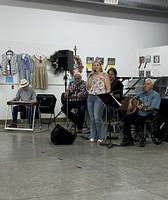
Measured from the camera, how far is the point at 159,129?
6469 millimetres

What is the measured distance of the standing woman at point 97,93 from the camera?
20.8 ft

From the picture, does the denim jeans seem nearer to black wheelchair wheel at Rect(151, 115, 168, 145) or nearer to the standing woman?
the standing woman

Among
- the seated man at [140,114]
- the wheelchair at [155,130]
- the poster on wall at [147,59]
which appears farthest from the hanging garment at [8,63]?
Result: the seated man at [140,114]

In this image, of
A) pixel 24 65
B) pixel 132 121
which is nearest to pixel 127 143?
pixel 132 121

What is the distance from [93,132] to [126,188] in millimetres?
3046

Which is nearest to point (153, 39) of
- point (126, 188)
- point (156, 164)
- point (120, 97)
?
point (120, 97)

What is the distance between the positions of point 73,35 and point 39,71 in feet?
5.08

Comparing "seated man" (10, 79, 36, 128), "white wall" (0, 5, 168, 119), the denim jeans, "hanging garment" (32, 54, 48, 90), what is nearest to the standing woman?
the denim jeans

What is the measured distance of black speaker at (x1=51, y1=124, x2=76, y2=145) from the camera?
6.33 metres

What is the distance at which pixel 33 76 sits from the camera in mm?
9844

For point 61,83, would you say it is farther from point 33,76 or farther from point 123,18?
point 123,18

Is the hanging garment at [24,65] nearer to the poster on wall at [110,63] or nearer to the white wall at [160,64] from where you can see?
the poster on wall at [110,63]

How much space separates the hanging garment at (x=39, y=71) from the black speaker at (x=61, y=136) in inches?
145

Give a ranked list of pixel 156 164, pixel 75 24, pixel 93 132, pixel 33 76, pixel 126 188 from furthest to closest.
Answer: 1. pixel 75 24
2. pixel 33 76
3. pixel 93 132
4. pixel 156 164
5. pixel 126 188
